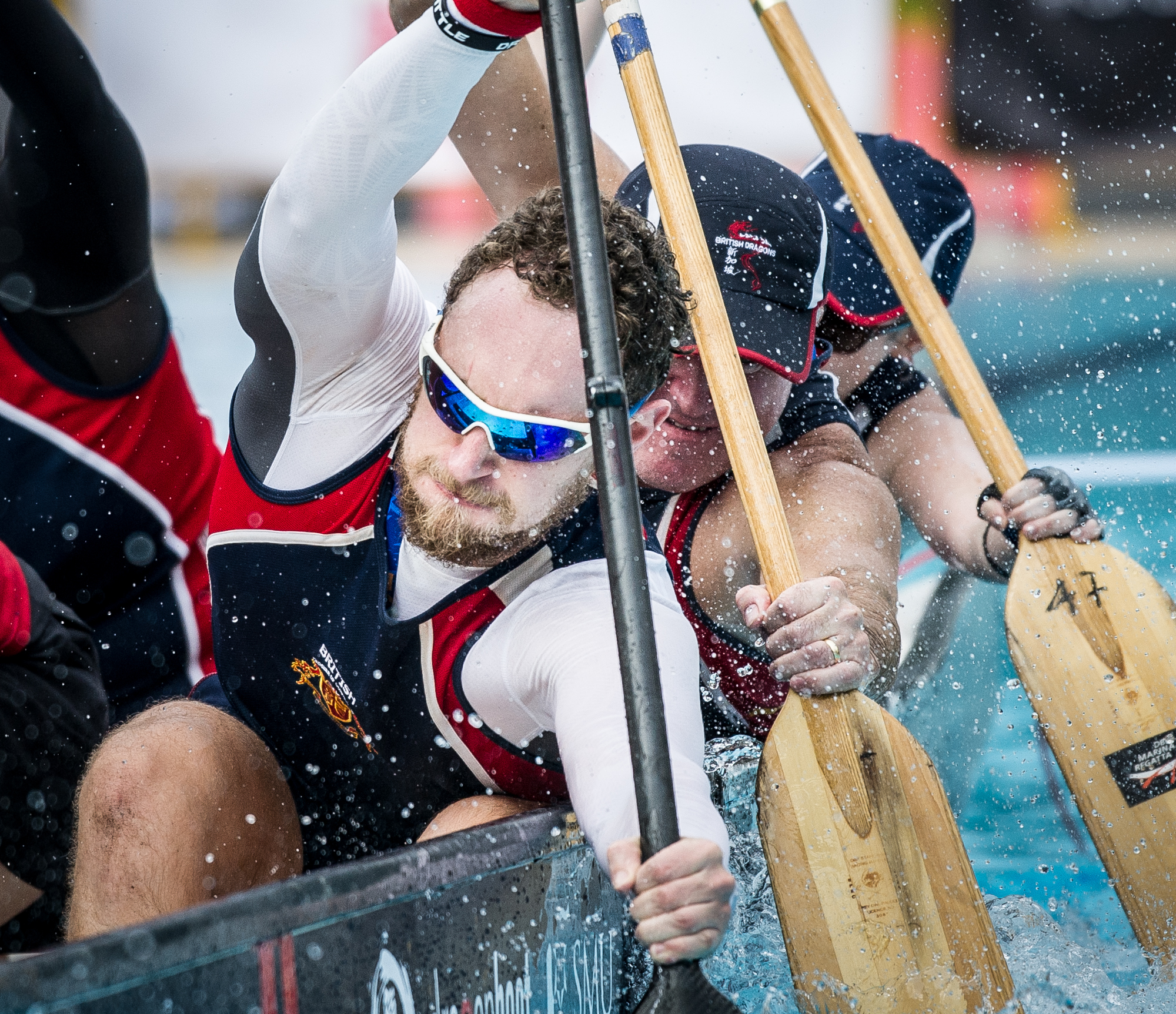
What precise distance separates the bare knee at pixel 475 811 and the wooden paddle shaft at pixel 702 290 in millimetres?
363

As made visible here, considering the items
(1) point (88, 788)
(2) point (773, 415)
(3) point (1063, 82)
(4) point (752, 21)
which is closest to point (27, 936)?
(1) point (88, 788)

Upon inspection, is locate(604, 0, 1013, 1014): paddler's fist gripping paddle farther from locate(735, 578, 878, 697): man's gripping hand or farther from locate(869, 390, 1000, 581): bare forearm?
locate(869, 390, 1000, 581): bare forearm

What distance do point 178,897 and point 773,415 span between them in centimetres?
96

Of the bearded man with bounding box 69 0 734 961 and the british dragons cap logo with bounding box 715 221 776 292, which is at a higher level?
the british dragons cap logo with bounding box 715 221 776 292

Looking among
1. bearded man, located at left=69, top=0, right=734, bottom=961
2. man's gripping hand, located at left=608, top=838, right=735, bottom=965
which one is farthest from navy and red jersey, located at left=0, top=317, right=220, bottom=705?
man's gripping hand, located at left=608, top=838, right=735, bottom=965

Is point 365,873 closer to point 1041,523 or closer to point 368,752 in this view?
point 368,752

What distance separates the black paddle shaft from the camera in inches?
30.5

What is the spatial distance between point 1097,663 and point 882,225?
2.35ft

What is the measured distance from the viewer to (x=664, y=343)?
3.79 ft

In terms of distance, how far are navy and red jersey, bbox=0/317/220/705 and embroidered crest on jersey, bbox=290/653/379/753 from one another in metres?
0.45

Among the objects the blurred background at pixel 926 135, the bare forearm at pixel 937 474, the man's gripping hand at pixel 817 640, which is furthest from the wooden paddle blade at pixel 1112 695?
the blurred background at pixel 926 135

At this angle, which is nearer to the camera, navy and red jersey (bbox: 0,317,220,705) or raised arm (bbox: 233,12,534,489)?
raised arm (bbox: 233,12,534,489)

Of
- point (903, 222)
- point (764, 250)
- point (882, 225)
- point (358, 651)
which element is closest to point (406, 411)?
point (358, 651)

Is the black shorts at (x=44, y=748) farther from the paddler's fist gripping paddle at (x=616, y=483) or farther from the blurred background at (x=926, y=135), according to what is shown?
the blurred background at (x=926, y=135)
